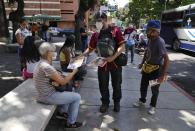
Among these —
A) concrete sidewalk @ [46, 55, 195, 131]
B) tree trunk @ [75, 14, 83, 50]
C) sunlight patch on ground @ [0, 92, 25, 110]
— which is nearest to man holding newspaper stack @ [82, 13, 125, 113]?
concrete sidewalk @ [46, 55, 195, 131]

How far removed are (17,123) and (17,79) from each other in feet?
16.8

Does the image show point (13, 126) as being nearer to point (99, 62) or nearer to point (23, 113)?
point (23, 113)

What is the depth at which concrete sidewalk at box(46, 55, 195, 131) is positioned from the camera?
18.5 ft

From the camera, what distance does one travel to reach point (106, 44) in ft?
19.1

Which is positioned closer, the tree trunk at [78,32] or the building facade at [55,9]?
the tree trunk at [78,32]

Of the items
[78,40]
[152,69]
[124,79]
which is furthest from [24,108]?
[78,40]

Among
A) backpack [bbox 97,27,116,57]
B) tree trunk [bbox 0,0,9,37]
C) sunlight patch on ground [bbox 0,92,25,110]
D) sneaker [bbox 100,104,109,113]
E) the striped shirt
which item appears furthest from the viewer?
tree trunk [bbox 0,0,9,37]

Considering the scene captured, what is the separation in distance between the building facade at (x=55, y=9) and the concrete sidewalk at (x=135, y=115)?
60455 millimetres

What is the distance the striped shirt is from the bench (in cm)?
18

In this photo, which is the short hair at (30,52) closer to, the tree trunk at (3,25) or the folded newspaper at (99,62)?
the folded newspaper at (99,62)

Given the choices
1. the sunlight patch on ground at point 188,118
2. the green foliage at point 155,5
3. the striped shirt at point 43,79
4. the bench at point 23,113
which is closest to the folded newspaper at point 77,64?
the striped shirt at point 43,79

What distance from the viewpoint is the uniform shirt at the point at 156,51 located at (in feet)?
19.6

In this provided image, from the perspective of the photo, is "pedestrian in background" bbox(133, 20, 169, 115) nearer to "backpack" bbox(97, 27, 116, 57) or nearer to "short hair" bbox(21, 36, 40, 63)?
"backpack" bbox(97, 27, 116, 57)

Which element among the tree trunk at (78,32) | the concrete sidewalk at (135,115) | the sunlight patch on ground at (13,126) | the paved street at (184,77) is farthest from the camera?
the tree trunk at (78,32)
